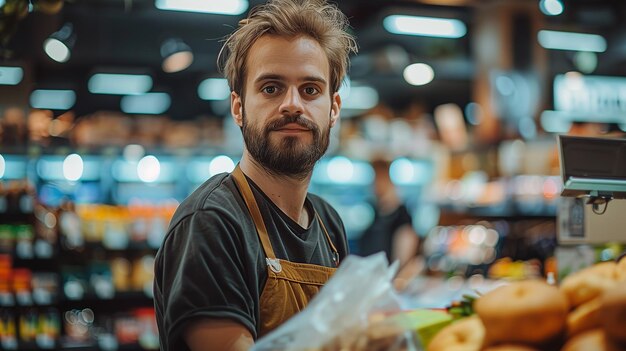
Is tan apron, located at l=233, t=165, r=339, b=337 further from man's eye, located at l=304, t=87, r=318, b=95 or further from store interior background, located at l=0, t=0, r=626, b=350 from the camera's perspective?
store interior background, located at l=0, t=0, r=626, b=350

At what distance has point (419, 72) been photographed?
8.88m

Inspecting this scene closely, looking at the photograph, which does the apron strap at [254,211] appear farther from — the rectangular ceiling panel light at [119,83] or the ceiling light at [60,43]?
the rectangular ceiling panel light at [119,83]

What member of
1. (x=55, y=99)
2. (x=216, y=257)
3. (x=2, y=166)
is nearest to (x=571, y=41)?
(x=2, y=166)

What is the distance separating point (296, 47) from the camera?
74.5 inches

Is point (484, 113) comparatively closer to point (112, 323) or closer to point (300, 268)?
point (112, 323)

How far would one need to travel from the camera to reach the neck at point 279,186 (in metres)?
1.93

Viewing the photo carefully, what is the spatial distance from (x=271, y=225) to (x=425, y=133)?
23.0 ft

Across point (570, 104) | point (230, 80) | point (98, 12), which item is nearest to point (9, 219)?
point (98, 12)

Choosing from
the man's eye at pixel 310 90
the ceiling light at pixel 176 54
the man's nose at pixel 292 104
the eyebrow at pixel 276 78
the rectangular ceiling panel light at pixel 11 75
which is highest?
the ceiling light at pixel 176 54

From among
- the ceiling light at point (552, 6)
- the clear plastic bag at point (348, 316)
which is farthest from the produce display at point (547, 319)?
the ceiling light at point (552, 6)

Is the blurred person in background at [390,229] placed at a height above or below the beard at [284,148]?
below

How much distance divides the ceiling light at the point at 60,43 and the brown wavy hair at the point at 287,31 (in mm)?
4936

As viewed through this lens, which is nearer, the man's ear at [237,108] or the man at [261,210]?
the man at [261,210]

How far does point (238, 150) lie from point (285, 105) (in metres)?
5.32
